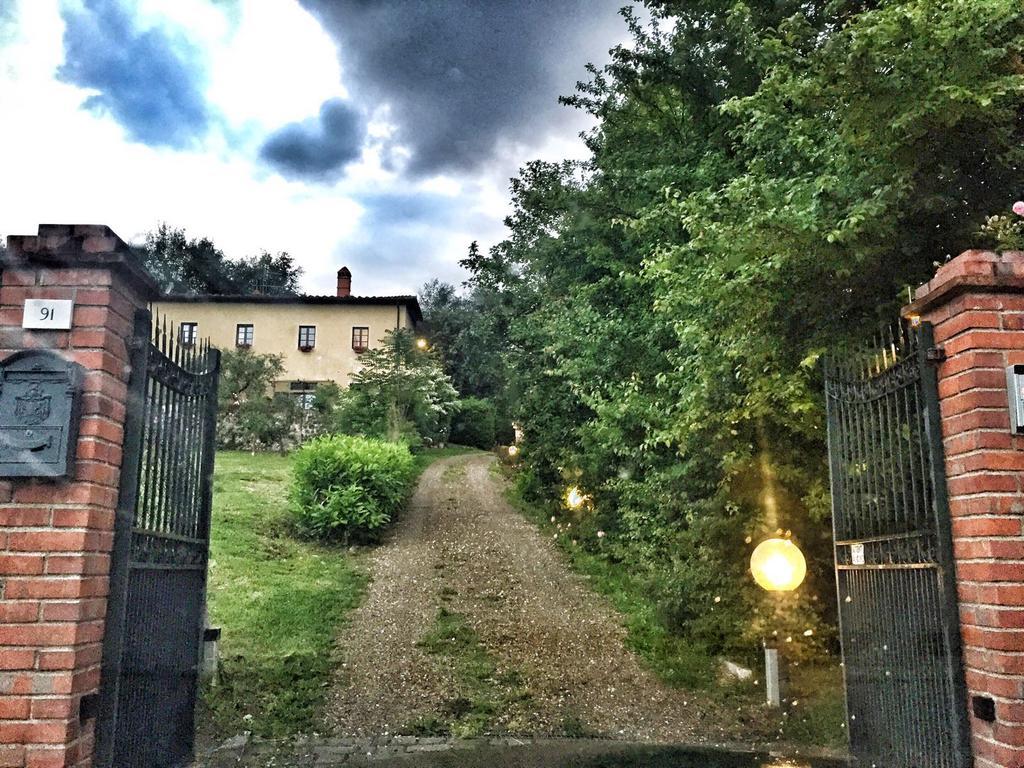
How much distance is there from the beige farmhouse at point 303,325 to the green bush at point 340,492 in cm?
1521

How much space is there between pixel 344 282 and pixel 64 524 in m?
29.2

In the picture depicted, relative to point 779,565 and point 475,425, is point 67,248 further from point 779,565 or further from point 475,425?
point 475,425

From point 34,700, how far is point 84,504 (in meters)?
0.72

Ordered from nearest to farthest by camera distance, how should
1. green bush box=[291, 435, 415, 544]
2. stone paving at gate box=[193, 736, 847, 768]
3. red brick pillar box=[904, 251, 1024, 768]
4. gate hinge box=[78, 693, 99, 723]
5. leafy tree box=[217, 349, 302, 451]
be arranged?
red brick pillar box=[904, 251, 1024, 768] → gate hinge box=[78, 693, 99, 723] → stone paving at gate box=[193, 736, 847, 768] → green bush box=[291, 435, 415, 544] → leafy tree box=[217, 349, 302, 451]

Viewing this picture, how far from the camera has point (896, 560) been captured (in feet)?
11.3

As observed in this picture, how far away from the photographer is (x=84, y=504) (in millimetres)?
2984

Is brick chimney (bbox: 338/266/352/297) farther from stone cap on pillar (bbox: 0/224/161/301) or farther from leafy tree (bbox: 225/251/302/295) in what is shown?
stone cap on pillar (bbox: 0/224/161/301)

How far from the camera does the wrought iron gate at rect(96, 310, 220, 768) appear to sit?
318 centimetres

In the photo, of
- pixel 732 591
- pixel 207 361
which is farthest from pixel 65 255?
pixel 732 591

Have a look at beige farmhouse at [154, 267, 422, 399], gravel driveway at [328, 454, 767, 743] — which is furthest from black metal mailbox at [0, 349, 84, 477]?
beige farmhouse at [154, 267, 422, 399]

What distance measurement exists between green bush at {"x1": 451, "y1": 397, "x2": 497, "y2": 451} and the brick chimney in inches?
262

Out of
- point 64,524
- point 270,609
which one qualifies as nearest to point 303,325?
point 270,609

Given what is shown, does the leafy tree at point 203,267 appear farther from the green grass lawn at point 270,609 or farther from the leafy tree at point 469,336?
the green grass lawn at point 270,609

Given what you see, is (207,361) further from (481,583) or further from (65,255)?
(481,583)
